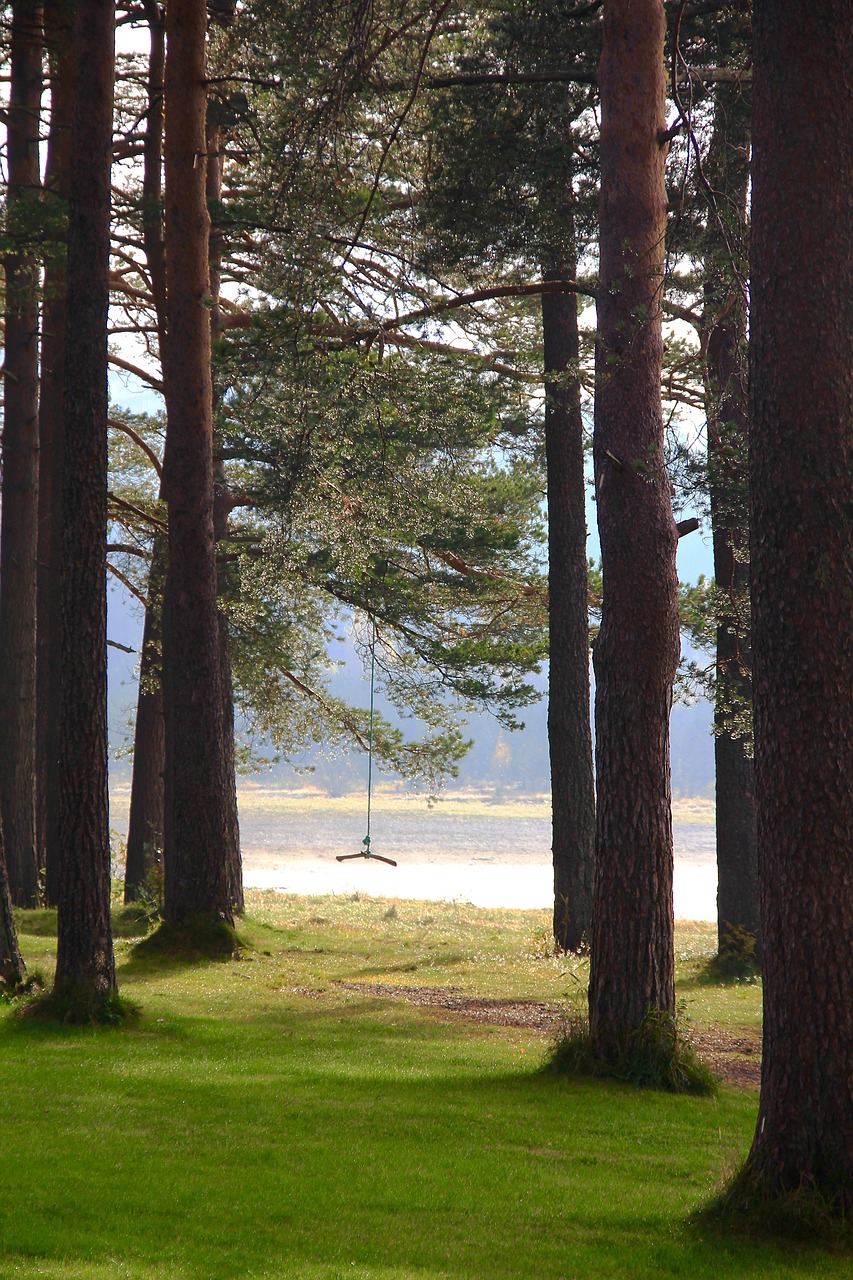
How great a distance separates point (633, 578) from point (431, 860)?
52.6m

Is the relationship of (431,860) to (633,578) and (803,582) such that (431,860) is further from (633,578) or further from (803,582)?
(803,582)

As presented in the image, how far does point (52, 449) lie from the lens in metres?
13.8

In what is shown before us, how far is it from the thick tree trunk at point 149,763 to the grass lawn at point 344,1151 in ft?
20.7

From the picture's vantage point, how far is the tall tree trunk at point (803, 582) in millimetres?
3854

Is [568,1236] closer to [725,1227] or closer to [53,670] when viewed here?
[725,1227]

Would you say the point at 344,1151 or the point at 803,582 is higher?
the point at 803,582

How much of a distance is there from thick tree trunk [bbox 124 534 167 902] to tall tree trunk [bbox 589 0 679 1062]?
9059 mm

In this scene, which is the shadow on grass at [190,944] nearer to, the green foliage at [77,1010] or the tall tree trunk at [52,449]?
the tall tree trunk at [52,449]

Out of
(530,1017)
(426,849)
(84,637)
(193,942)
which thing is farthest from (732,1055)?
(426,849)

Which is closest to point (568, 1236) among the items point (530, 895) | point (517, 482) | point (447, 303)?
point (447, 303)

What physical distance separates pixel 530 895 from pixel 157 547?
1048 inches

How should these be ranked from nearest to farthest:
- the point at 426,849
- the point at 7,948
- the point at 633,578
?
the point at 633,578 < the point at 7,948 < the point at 426,849

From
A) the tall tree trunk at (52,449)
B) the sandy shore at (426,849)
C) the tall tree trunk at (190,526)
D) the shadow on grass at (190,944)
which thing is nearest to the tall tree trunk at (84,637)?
the shadow on grass at (190,944)

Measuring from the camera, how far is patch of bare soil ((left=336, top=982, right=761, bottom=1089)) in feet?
22.9
